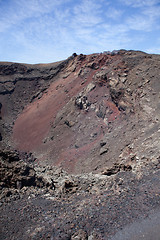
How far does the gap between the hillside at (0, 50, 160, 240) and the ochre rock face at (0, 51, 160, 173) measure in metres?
0.11

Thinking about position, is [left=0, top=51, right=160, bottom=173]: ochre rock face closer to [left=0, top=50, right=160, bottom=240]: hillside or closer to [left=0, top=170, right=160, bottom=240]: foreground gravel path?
[left=0, top=50, right=160, bottom=240]: hillside

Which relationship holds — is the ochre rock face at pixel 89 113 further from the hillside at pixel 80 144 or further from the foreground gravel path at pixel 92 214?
the foreground gravel path at pixel 92 214

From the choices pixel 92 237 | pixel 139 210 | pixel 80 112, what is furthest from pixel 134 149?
pixel 80 112

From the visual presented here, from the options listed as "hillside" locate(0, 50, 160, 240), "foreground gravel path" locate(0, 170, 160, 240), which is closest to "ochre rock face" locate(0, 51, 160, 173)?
"hillside" locate(0, 50, 160, 240)

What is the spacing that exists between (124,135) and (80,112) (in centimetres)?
768

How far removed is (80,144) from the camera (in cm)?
1970

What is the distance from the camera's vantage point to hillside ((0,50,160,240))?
687 centimetres

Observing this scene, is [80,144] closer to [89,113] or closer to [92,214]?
[89,113]

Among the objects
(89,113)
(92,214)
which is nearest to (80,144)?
(89,113)

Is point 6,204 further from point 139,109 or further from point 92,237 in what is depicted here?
point 139,109

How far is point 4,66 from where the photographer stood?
3691 centimetres

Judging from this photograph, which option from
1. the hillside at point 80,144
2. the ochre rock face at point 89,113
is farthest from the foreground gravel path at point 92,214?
the ochre rock face at point 89,113

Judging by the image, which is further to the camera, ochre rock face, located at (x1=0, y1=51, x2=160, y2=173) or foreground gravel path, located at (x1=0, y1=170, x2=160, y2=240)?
ochre rock face, located at (x1=0, y1=51, x2=160, y2=173)

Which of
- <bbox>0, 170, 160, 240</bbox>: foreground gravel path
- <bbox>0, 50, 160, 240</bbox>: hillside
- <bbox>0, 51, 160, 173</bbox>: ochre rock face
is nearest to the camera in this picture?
<bbox>0, 170, 160, 240</bbox>: foreground gravel path
